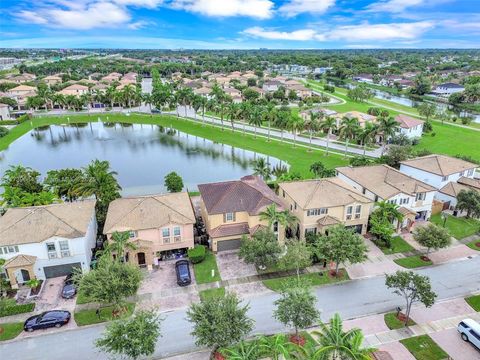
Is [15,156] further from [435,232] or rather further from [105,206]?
[435,232]

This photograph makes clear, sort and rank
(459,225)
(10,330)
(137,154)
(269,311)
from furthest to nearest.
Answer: (137,154), (459,225), (269,311), (10,330)

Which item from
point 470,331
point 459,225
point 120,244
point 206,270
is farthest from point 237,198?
point 459,225

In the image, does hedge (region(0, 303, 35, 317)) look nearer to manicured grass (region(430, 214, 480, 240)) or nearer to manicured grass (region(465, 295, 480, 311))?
manicured grass (region(465, 295, 480, 311))

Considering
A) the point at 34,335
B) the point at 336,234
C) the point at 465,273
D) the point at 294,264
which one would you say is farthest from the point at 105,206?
the point at 465,273

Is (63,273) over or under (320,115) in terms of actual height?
under

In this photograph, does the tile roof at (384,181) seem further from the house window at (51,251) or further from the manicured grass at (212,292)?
the house window at (51,251)

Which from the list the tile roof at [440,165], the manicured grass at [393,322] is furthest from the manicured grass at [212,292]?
the tile roof at [440,165]

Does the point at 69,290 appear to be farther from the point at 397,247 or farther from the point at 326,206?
the point at 397,247
